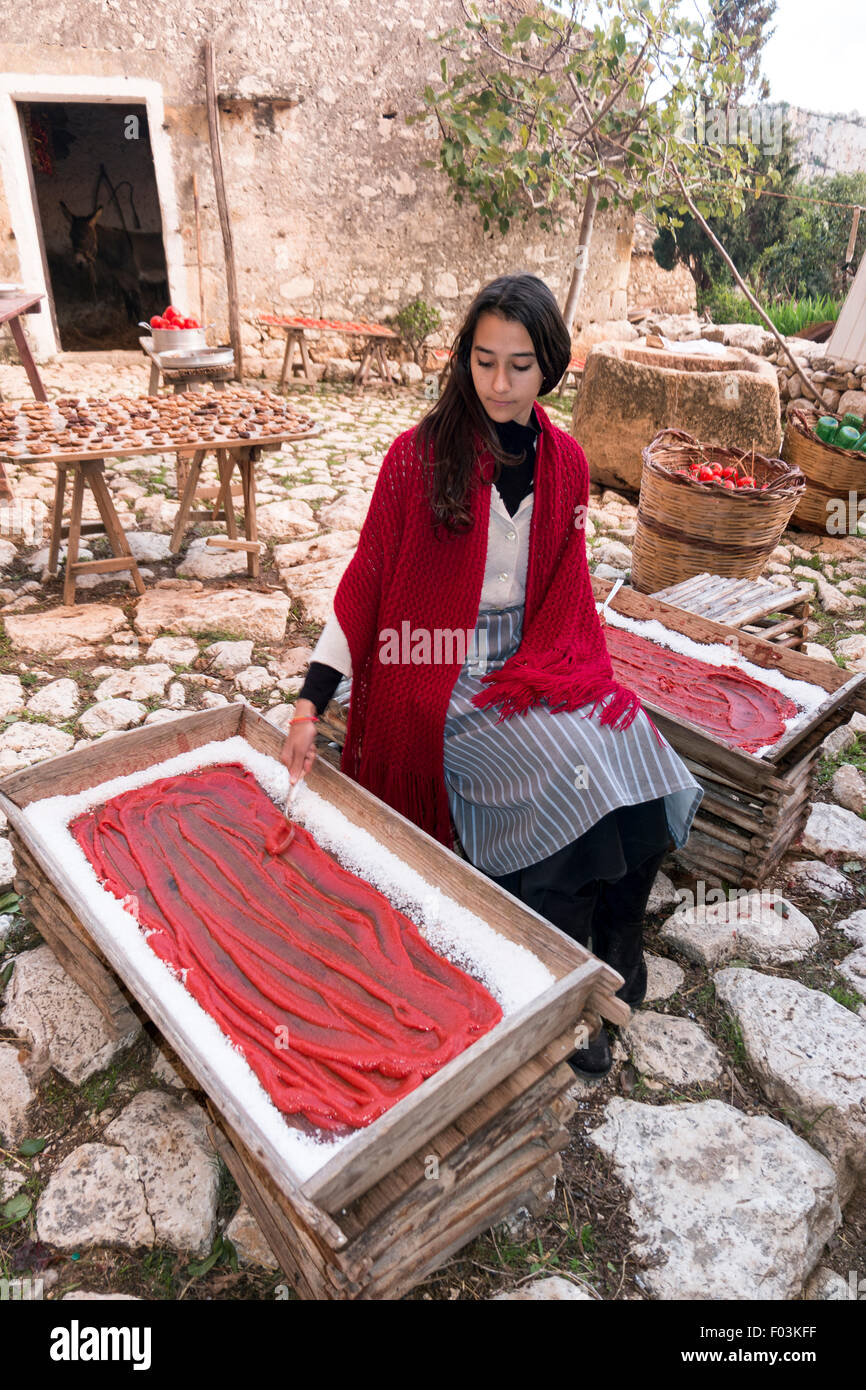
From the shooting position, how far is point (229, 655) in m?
4.23

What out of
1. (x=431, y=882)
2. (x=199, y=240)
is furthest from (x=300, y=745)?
(x=199, y=240)

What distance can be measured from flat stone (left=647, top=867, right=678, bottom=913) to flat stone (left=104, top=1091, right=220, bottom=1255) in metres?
1.65

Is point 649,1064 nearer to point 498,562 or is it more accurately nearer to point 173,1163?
point 173,1163

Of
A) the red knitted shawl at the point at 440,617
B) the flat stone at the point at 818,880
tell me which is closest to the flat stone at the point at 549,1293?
the red knitted shawl at the point at 440,617

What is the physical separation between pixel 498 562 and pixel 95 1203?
191 cm

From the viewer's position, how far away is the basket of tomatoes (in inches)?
242

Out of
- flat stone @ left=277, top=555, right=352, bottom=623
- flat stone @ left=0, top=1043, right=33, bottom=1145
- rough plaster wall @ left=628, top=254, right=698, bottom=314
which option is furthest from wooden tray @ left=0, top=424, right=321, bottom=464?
rough plaster wall @ left=628, top=254, right=698, bottom=314

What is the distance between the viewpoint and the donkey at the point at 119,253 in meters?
11.6

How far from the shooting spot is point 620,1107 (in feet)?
7.35

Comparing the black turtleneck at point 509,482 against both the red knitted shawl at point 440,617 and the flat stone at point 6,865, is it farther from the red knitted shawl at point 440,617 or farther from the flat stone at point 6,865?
the flat stone at point 6,865

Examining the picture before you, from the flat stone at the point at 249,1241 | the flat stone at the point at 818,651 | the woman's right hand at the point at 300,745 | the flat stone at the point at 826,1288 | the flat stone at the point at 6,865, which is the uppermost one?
the woman's right hand at the point at 300,745

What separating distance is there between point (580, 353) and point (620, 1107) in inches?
388

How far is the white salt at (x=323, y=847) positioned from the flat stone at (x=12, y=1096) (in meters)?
0.58
